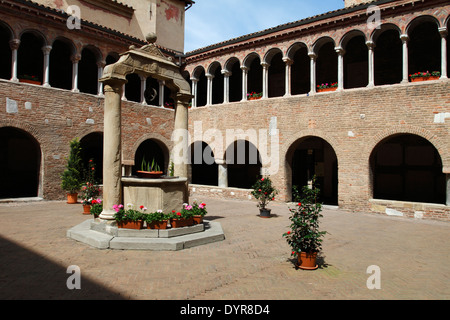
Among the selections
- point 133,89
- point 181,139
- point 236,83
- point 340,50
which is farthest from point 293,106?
point 133,89

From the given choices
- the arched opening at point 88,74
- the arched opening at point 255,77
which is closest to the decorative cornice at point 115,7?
the arched opening at point 88,74

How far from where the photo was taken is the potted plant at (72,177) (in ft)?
48.6

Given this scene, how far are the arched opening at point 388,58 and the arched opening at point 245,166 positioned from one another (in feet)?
29.1

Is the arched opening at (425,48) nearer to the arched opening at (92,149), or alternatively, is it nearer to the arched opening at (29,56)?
the arched opening at (92,149)

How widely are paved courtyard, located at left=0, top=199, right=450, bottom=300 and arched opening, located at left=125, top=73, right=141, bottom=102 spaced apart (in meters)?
11.1

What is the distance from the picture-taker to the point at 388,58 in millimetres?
15812

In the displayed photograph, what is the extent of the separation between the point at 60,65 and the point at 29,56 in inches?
58.1

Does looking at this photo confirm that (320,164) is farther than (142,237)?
Yes

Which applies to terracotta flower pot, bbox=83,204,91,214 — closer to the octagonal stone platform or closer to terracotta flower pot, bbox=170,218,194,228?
the octagonal stone platform

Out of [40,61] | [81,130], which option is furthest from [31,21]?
[81,130]

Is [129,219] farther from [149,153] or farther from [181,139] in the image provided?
[149,153]

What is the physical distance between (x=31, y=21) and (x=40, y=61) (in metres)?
3.05

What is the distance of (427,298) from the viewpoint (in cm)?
506
